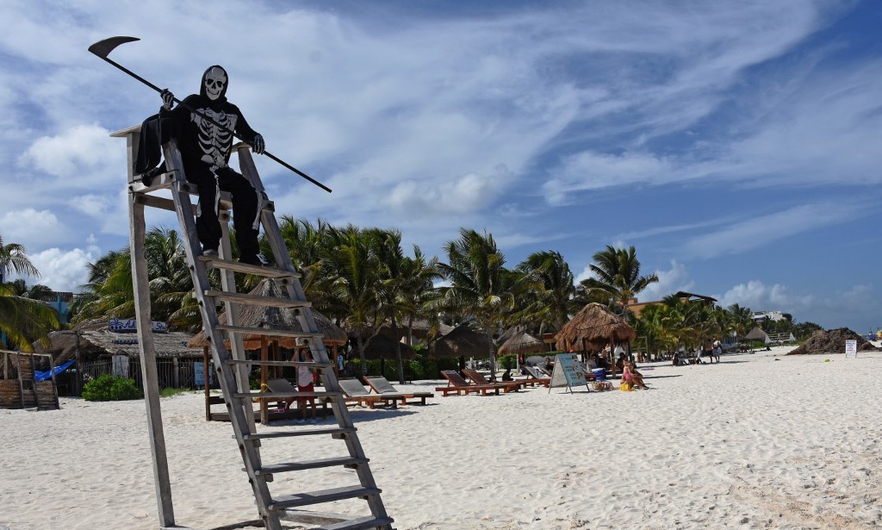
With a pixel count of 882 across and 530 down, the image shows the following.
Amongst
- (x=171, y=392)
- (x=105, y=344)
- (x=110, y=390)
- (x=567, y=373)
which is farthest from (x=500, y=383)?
(x=105, y=344)

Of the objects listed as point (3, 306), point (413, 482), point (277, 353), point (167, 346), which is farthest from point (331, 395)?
point (167, 346)

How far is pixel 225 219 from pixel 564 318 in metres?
41.6

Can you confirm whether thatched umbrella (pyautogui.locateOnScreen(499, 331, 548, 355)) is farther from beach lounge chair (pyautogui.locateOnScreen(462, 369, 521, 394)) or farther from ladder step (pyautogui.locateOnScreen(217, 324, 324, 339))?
ladder step (pyautogui.locateOnScreen(217, 324, 324, 339))

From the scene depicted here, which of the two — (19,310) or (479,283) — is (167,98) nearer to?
(19,310)

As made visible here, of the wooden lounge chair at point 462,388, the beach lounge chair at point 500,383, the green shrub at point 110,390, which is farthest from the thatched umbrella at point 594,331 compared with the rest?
the green shrub at point 110,390

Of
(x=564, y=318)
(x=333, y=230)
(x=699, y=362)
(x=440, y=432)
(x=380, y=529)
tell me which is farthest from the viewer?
(x=564, y=318)

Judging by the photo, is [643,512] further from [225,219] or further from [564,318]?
[564,318]

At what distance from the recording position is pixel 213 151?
496 centimetres

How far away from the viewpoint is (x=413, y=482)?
7.25 meters

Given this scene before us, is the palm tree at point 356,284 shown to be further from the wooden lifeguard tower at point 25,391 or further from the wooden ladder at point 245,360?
the wooden ladder at point 245,360

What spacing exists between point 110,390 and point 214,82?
72.0ft

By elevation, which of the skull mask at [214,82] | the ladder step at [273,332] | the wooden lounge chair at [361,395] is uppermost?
the skull mask at [214,82]

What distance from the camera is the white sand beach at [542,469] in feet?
18.8

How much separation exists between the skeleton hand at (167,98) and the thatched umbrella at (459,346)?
2724 centimetres
